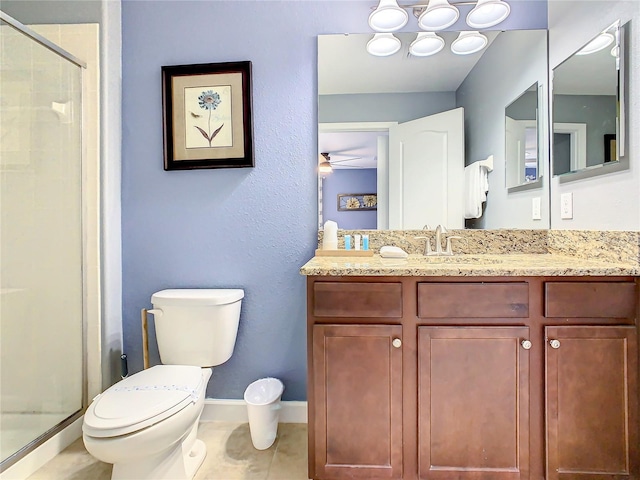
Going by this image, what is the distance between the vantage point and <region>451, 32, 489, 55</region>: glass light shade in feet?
5.67

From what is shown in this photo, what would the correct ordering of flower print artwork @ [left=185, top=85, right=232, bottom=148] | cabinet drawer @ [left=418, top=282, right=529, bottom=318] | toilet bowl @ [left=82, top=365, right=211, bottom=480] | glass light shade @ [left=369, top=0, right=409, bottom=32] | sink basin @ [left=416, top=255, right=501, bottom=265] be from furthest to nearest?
flower print artwork @ [left=185, top=85, right=232, bottom=148] < glass light shade @ [left=369, top=0, right=409, bottom=32] < sink basin @ [left=416, top=255, right=501, bottom=265] < cabinet drawer @ [left=418, top=282, right=529, bottom=318] < toilet bowl @ [left=82, top=365, right=211, bottom=480]

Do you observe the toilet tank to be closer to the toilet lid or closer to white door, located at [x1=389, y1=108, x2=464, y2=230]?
the toilet lid

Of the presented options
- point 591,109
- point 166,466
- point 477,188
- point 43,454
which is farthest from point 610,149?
point 43,454

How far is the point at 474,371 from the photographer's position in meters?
1.24

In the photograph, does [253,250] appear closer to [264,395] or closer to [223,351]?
Answer: [223,351]

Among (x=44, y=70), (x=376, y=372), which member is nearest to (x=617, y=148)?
(x=376, y=372)

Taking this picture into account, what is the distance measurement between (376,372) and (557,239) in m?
1.15

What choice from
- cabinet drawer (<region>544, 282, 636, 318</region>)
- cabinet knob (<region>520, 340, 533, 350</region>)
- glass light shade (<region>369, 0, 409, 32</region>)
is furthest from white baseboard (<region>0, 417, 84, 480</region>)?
glass light shade (<region>369, 0, 409, 32</region>)

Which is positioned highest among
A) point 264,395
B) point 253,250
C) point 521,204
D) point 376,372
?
point 521,204

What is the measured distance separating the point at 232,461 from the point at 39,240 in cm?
137

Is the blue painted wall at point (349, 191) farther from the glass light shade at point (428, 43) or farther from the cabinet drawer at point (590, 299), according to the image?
the cabinet drawer at point (590, 299)

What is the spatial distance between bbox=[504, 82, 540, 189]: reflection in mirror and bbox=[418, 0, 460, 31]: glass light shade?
54cm

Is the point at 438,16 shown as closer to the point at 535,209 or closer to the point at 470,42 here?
the point at 470,42

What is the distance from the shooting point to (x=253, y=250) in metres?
1.83
